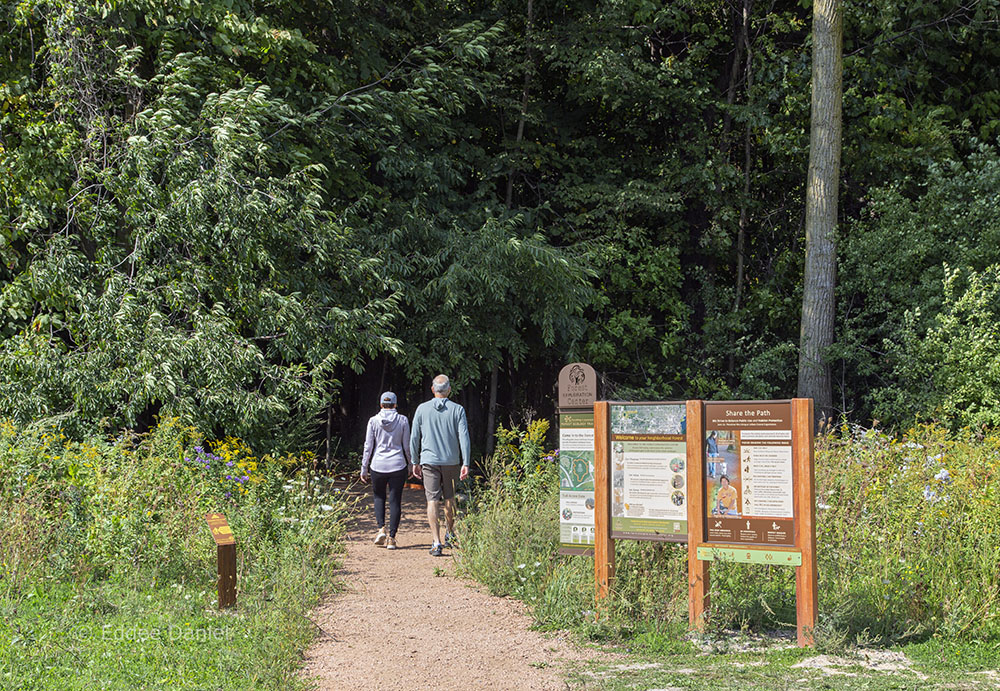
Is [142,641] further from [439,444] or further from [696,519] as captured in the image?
[439,444]

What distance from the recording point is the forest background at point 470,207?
35.9ft

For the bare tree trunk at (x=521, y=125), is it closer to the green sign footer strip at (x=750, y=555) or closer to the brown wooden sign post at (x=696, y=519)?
the brown wooden sign post at (x=696, y=519)

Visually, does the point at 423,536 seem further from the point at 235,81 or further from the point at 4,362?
the point at 235,81

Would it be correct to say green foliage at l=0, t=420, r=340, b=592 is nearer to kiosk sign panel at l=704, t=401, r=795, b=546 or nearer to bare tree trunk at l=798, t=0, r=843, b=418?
kiosk sign panel at l=704, t=401, r=795, b=546

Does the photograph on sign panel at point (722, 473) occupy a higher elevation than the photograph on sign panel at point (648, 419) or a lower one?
lower

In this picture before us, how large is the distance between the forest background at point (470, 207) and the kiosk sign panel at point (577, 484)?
414 centimetres

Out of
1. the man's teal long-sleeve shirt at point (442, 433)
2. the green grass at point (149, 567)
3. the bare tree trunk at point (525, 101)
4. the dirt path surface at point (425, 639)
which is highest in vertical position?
the bare tree trunk at point (525, 101)

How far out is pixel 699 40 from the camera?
18859mm

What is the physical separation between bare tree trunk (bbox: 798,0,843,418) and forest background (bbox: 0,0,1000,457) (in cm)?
54

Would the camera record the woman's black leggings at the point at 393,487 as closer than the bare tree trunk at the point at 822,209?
Yes

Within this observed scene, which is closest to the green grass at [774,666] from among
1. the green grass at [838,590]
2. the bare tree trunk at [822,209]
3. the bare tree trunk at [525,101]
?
the green grass at [838,590]

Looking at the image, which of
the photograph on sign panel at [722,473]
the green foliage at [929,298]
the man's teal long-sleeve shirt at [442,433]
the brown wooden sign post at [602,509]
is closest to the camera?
the photograph on sign panel at [722,473]

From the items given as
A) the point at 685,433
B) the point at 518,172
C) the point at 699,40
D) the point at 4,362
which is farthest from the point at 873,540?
the point at 699,40

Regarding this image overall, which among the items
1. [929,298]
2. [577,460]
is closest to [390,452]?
[577,460]
